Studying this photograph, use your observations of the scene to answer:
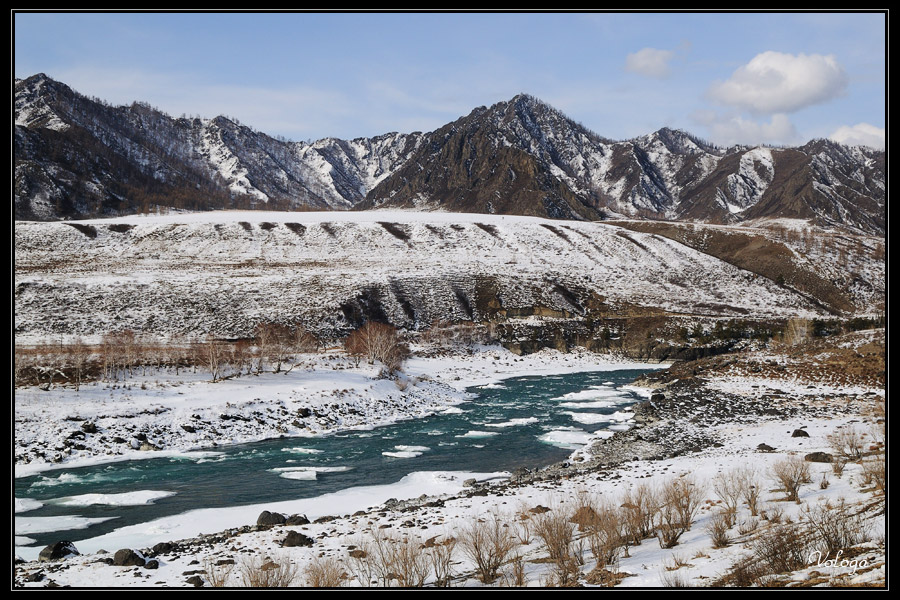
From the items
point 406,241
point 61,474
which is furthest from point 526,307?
point 61,474

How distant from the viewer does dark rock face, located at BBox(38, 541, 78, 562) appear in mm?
14805

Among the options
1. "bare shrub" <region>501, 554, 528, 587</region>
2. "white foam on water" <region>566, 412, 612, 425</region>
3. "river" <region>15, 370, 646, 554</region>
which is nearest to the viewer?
"bare shrub" <region>501, 554, 528, 587</region>

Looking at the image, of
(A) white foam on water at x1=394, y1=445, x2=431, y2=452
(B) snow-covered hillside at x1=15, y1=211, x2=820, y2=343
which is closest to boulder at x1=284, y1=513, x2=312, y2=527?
(A) white foam on water at x1=394, y1=445, x2=431, y2=452

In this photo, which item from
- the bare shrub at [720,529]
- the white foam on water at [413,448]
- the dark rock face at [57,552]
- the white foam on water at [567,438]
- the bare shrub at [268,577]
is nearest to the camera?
the bare shrub at [268,577]

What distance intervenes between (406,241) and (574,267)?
36046mm

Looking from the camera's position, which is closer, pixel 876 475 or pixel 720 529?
pixel 720 529

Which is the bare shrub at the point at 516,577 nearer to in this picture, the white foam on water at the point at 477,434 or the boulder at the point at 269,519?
the boulder at the point at 269,519

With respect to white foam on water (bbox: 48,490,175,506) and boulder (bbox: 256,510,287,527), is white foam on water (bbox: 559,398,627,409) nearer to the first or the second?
boulder (bbox: 256,510,287,527)

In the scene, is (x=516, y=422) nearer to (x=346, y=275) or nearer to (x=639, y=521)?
(x=639, y=521)

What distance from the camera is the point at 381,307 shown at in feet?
275

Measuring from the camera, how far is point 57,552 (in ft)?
49.1

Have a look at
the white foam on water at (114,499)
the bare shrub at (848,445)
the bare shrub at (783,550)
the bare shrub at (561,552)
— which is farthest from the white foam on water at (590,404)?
the bare shrub at (783,550)

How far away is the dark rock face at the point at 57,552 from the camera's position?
14.8 meters

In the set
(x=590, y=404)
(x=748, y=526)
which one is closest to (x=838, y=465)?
(x=748, y=526)
